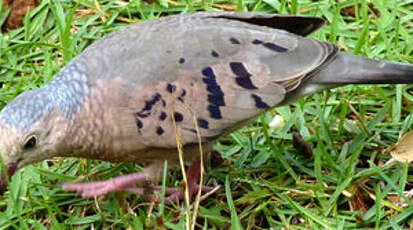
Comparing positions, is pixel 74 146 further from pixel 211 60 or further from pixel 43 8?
pixel 43 8

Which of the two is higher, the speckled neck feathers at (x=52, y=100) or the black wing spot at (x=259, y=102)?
the speckled neck feathers at (x=52, y=100)

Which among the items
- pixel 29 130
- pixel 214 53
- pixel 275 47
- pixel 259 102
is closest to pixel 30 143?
pixel 29 130

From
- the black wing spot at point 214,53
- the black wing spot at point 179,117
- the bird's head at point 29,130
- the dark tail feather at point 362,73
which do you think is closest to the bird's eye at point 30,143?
the bird's head at point 29,130

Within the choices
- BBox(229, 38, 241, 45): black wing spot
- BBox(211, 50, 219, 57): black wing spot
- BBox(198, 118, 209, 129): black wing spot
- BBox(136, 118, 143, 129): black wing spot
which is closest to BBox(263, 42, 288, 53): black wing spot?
BBox(229, 38, 241, 45): black wing spot

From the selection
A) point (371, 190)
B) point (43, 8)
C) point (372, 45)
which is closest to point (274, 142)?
point (371, 190)

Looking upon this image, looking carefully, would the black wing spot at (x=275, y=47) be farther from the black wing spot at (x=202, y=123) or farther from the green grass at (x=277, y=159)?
the green grass at (x=277, y=159)
